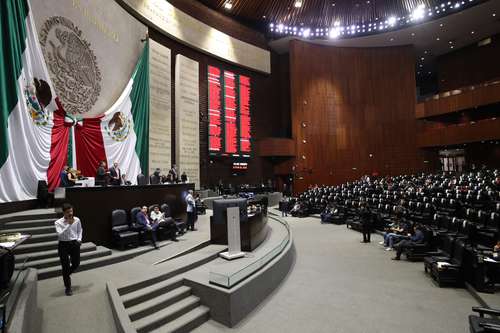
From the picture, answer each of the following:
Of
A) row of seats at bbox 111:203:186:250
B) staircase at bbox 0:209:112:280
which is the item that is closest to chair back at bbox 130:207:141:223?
row of seats at bbox 111:203:186:250

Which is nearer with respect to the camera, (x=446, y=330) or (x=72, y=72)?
(x=446, y=330)

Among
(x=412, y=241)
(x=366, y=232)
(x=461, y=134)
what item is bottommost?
(x=366, y=232)

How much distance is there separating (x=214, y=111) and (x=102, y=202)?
11.0 m

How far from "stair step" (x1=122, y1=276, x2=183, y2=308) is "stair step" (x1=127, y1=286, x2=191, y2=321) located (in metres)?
0.05

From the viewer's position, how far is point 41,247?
5.23m

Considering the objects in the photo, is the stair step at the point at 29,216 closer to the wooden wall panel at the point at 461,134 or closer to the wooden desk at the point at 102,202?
the wooden desk at the point at 102,202

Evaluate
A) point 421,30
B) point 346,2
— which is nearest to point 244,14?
point 346,2

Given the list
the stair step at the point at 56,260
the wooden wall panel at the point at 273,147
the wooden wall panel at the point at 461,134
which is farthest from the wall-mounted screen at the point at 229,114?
the wooden wall panel at the point at 461,134

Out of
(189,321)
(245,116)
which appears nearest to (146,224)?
(189,321)

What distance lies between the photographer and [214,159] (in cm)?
1684

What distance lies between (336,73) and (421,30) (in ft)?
18.9

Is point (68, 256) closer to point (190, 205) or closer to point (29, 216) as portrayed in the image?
point (29, 216)

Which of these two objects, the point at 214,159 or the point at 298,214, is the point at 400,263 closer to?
the point at 298,214

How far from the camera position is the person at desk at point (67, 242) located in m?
4.10
